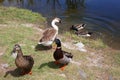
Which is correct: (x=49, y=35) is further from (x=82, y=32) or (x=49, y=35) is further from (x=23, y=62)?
(x=82, y=32)

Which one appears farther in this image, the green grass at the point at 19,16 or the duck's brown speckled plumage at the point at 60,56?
the green grass at the point at 19,16

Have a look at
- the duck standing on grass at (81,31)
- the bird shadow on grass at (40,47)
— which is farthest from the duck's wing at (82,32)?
the bird shadow on grass at (40,47)

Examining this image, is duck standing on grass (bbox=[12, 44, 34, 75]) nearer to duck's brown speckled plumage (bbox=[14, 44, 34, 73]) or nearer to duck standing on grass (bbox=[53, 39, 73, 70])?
duck's brown speckled plumage (bbox=[14, 44, 34, 73])

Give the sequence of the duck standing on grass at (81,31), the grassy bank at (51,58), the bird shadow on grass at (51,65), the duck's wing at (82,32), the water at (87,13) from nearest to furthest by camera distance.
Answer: the grassy bank at (51,58), the bird shadow on grass at (51,65), the duck standing on grass at (81,31), the duck's wing at (82,32), the water at (87,13)

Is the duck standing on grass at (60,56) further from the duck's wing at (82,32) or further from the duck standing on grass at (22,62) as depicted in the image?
the duck's wing at (82,32)

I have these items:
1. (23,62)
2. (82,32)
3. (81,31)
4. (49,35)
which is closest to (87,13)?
(81,31)

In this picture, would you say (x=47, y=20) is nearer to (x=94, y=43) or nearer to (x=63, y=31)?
(x=63, y=31)

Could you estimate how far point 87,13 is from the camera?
54.7ft

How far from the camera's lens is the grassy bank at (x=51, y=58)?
9070mm

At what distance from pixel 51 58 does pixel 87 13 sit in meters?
7.27

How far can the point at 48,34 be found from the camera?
10.6 metres

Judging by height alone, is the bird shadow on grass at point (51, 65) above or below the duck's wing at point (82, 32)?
above

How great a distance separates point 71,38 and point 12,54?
11.3ft

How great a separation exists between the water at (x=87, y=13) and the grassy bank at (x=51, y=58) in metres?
1.73
